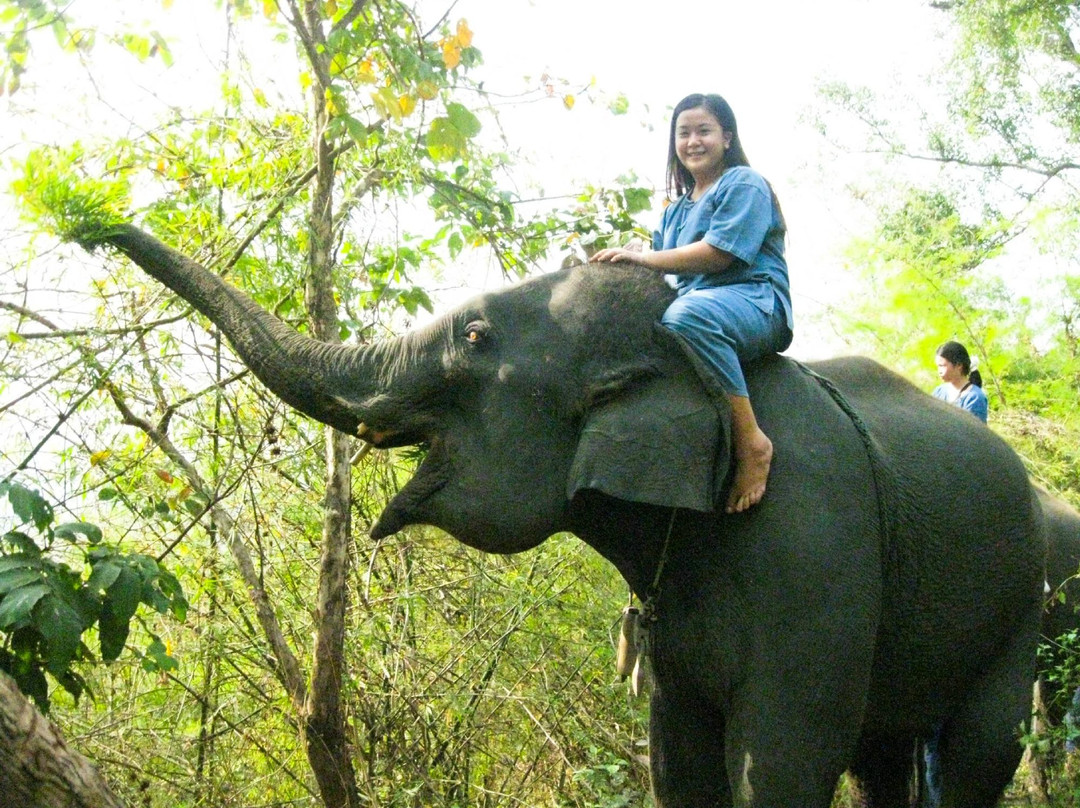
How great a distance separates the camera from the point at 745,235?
3418mm

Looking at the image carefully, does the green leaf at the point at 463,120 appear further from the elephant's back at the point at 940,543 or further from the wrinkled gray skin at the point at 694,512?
the elephant's back at the point at 940,543

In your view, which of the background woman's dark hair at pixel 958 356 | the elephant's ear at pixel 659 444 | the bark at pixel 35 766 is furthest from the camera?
the background woman's dark hair at pixel 958 356

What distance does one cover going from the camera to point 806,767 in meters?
3.20

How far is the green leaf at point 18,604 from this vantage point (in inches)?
130

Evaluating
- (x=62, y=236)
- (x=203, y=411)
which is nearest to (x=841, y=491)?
(x=62, y=236)

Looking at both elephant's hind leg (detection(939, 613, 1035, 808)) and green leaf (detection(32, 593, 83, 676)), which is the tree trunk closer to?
green leaf (detection(32, 593, 83, 676))

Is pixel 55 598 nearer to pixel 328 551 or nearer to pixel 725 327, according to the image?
pixel 328 551

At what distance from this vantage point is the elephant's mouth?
3.30m

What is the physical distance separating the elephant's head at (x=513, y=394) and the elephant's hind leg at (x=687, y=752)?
0.75 m

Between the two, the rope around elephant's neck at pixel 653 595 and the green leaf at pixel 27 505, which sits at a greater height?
the green leaf at pixel 27 505

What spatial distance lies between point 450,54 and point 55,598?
2322 mm

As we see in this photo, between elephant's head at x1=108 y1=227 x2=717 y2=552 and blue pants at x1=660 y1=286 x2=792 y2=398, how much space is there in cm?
7

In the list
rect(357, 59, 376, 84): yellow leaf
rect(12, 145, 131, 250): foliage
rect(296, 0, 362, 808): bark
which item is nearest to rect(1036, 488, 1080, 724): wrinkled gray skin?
rect(296, 0, 362, 808): bark

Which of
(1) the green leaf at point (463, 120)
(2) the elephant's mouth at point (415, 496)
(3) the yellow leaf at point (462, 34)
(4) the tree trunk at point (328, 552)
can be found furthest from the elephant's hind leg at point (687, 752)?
(3) the yellow leaf at point (462, 34)
